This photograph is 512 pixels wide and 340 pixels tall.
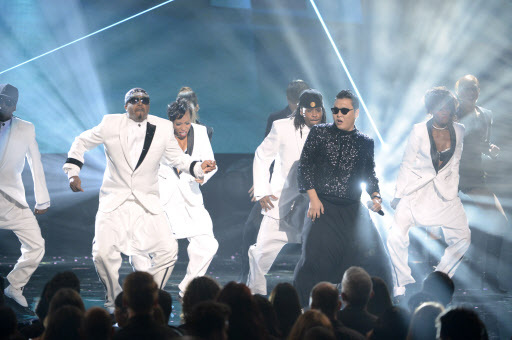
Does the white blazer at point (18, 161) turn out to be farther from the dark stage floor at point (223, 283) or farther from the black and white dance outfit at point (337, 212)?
the black and white dance outfit at point (337, 212)

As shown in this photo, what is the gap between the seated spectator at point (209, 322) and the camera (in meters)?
3.11

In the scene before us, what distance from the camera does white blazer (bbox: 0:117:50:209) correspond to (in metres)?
6.79

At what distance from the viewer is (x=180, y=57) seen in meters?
10.7

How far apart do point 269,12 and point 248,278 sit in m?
5.06

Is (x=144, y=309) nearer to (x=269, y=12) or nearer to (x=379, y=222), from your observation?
(x=379, y=222)

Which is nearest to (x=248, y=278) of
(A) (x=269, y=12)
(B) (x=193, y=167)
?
(B) (x=193, y=167)

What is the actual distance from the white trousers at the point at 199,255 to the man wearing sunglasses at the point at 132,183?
2.29ft

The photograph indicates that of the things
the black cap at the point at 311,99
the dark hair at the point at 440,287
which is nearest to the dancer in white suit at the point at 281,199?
the black cap at the point at 311,99

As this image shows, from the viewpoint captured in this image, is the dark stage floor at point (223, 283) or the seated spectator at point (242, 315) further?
the dark stage floor at point (223, 283)

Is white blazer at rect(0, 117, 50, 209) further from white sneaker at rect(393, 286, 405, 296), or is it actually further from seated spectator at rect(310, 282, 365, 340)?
seated spectator at rect(310, 282, 365, 340)

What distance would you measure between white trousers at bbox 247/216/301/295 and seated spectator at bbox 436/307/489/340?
3.81m

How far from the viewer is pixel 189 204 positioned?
7.47 meters

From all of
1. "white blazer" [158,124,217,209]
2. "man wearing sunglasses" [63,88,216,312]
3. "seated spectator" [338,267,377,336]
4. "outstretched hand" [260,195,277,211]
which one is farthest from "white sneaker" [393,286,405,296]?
"seated spectator" [338,267,377,336]

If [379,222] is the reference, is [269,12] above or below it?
above
